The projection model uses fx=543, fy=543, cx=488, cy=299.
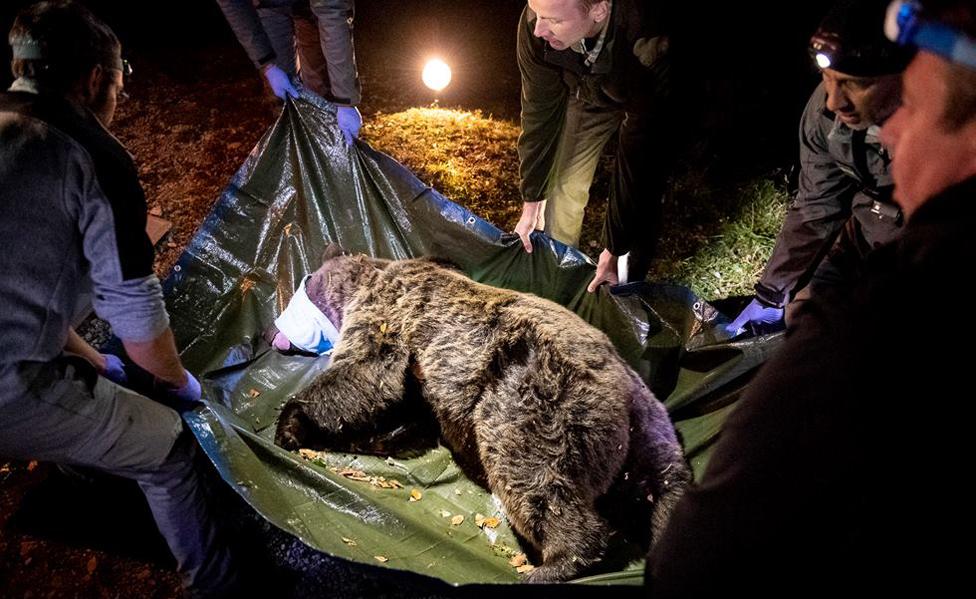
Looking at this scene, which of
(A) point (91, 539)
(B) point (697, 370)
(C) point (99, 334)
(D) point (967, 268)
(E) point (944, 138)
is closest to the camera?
(D) point (967, 268)

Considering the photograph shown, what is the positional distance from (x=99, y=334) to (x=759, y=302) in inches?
180

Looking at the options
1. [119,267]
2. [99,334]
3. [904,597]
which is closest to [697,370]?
[904,597]

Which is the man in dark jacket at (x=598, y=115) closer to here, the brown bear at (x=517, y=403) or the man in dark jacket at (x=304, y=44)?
the brown bear at (x=517, y=403)

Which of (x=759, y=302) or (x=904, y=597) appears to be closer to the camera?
(x=904, y=597)

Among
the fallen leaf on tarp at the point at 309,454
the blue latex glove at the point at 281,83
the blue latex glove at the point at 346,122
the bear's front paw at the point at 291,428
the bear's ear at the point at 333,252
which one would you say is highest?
the blue latex glove at the point at 281,83

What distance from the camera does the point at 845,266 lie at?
271cm

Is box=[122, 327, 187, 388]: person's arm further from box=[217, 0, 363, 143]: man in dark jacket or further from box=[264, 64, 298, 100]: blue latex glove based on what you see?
box=[264, 64, 298, 100]: blue latex glove

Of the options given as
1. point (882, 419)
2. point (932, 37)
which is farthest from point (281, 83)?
point (882, 419)

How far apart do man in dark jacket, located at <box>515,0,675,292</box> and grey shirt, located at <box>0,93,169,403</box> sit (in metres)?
2.08

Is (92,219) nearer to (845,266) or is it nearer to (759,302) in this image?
(845,266)

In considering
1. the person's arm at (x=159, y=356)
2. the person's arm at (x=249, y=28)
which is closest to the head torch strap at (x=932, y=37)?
the person's arm at (x=159, y=356)

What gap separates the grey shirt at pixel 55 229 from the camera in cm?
172

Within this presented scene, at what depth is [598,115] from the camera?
3.67 metres

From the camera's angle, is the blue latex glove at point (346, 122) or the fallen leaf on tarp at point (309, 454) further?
the blue latex glove at point (346, 122)
